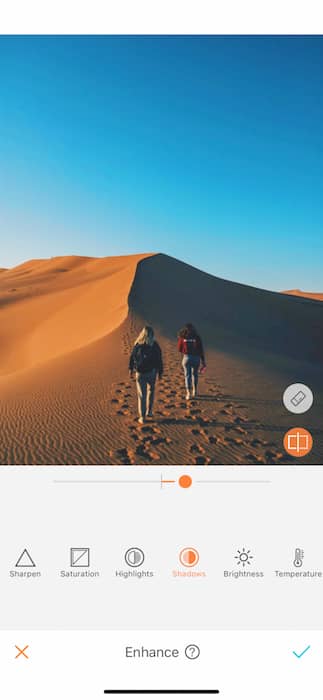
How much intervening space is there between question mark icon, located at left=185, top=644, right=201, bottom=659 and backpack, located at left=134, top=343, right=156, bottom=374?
4580mm

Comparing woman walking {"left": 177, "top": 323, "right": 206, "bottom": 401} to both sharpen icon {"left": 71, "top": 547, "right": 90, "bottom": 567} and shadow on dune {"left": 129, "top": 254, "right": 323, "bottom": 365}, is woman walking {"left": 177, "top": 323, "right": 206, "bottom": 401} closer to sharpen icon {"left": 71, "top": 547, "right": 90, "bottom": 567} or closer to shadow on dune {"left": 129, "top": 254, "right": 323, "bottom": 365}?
shadow on dune {"left": 129, "top": 254, "right": 323, "bottom": 365}

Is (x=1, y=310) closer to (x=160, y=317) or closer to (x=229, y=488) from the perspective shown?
(x=160, y=317)

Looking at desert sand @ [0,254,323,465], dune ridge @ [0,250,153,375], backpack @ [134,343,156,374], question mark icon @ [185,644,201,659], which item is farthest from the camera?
dune ridge @ [0,250,153,375]

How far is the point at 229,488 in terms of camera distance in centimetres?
313

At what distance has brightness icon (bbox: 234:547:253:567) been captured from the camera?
2877mm

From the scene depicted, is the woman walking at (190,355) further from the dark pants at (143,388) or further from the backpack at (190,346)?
the dark pants at (143,388)

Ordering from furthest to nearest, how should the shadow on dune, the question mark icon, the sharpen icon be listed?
1. the shadow on dune
2. the sharpen icon
3. the question mark icon

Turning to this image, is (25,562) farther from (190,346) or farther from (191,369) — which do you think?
(190,346)

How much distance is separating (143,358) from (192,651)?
4706mm

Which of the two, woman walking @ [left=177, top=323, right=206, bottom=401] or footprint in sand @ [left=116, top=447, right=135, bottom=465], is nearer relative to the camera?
footprint in sand @ [left=116, top=447, right=135, bottom=465]

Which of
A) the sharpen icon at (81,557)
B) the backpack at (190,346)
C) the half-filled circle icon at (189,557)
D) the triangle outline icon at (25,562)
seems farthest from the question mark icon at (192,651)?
the backpack at (190,346)

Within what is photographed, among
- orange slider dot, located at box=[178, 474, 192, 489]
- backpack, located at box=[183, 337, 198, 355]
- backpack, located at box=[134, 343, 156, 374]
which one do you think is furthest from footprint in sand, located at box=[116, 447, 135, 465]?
backpack, located at box=[183, 337, 198, 355]
